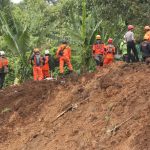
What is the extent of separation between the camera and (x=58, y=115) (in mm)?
12812

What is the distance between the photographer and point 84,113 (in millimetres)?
12156

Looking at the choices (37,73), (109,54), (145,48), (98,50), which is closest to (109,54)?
(109,54)

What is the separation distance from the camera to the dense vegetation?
19.2 m

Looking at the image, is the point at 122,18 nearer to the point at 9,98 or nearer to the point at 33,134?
the point at 9,98

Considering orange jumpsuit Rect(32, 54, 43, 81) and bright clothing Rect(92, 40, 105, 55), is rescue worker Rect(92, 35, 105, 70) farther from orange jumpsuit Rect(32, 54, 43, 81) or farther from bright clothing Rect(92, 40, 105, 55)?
orange jumpsuit Rect(32, 54, 43, 81)

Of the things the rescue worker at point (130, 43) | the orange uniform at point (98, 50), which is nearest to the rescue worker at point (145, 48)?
the rescue worker at point (130, 43)

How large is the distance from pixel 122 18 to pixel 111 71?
1152 centimetres

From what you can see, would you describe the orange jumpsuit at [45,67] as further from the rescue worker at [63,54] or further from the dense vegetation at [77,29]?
the dense vegetation at [77,29]

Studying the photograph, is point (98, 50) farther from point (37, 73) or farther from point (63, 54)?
point (37, 73)

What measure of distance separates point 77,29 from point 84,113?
27.4 feet

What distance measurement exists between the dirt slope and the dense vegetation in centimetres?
429

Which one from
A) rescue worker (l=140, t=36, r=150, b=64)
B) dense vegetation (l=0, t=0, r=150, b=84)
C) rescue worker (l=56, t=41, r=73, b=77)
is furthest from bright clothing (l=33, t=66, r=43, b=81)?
rescue worker (l=140, t=36, r=150, b=64)

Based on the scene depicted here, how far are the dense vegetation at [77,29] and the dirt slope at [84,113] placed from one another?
4289 mm

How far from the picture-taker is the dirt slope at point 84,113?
408 inches
